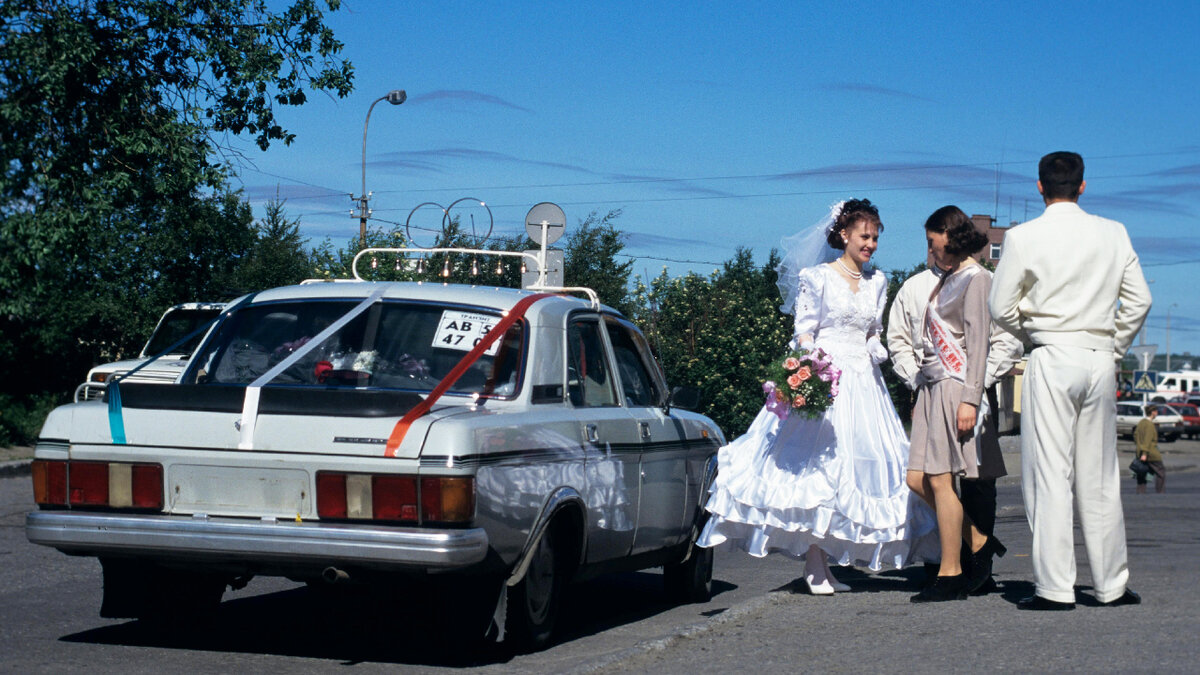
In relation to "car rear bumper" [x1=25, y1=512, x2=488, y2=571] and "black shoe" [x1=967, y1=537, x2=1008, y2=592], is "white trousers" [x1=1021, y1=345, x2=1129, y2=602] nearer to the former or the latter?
"black shoe" [x1=967, y1=537, x2=1008, y2=592]

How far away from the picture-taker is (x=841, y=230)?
7762 millimetres

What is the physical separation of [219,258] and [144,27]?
27.4 feet

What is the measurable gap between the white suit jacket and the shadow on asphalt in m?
2.72

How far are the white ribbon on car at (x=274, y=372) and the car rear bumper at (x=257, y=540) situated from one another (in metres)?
0.35

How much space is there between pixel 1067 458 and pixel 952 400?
2.86ft

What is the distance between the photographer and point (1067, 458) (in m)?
6.20

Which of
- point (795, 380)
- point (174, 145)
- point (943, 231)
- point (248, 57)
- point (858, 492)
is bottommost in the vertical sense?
point (858, 492)

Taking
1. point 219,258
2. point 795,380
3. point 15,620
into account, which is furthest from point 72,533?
point 219,258

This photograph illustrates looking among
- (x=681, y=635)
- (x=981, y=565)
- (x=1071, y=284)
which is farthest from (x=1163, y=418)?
(x=681, y=635)

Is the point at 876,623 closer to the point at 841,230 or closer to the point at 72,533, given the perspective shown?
the point at 841,230

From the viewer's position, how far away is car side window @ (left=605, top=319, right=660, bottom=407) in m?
7.81

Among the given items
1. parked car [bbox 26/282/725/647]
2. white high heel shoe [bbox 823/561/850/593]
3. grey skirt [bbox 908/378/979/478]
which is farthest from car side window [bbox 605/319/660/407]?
grey skirt [bbox 908/378/979/478]

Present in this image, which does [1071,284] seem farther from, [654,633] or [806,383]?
[654,633]

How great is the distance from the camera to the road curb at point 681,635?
217 inches
